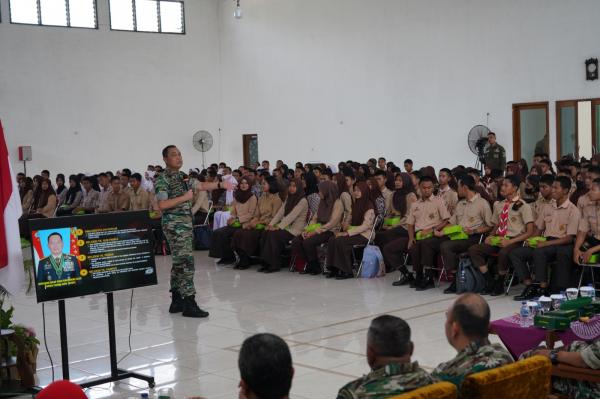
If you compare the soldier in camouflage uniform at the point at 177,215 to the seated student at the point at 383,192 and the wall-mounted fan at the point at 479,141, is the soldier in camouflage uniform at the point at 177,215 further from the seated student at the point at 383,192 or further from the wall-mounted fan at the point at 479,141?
the wall-mounted fan at the point at 479,141

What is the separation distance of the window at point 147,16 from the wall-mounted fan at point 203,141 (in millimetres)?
3352

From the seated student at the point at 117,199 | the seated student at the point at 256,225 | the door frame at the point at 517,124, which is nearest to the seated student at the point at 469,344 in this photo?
the seated student at the point at 256,225

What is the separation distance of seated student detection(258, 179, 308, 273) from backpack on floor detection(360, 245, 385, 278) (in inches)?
50.4

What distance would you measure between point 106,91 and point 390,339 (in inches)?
857

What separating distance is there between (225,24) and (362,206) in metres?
16.2

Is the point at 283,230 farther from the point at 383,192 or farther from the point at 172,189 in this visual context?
the point at 172,189

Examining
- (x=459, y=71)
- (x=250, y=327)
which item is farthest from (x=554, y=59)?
(x=250, y=327)

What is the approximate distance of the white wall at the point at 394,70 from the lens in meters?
16.2

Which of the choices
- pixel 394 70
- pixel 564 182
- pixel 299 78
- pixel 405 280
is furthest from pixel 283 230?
pixel 299 78

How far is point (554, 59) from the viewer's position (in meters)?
16.0

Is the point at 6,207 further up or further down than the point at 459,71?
further down

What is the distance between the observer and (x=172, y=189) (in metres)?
8.11

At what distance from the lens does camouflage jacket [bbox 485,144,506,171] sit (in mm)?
16547

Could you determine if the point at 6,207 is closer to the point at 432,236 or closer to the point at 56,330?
the point at 56,330
